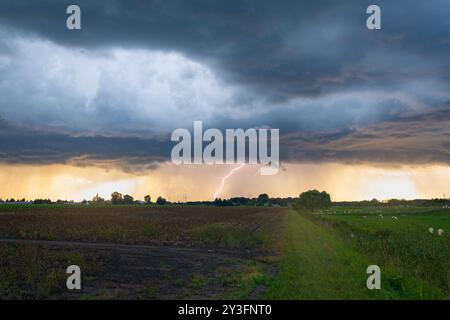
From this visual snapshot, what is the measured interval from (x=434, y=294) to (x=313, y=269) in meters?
6.76

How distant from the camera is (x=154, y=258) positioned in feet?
99.7

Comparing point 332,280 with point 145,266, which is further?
point 145,266

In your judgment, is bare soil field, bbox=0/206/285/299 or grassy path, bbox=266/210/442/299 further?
bare soil field, bbox=0/206/285/299

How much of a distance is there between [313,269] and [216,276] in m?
4.94

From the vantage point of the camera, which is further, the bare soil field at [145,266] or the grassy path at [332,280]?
the bare soil field at [145,266]
